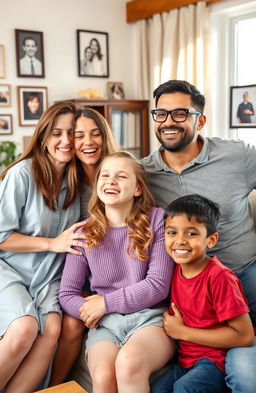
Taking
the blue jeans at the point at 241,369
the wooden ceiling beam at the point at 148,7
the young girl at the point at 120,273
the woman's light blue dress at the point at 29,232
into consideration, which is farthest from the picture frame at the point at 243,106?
the blue jeans at the point at 241,369

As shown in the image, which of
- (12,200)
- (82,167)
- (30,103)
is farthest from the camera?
(30,103)

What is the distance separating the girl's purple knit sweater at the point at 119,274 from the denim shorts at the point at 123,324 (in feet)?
0.08

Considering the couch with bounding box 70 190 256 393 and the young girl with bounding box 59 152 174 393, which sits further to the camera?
the couch with bounding box 70 190 256 393

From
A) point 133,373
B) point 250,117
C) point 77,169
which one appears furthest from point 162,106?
point 250,117

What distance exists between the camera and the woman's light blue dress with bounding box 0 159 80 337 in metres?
1.98

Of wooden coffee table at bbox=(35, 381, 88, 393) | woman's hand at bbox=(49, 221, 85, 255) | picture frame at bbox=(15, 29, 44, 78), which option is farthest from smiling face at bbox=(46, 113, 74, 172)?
picture frame at bbox=(15, 29, 44, 78)

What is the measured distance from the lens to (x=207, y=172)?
2.07 meters

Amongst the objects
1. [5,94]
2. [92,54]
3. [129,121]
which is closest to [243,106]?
[129,121]

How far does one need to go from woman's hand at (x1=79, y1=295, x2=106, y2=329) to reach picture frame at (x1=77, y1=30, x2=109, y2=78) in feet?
10.7

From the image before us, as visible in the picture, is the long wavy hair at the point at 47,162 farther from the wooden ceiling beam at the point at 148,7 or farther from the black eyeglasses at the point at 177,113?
the wooden ceiling beam at the point at 148,7

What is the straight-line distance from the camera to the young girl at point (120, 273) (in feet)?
5.52

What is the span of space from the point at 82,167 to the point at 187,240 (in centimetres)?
82

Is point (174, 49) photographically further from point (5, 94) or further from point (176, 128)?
point (176, 128)

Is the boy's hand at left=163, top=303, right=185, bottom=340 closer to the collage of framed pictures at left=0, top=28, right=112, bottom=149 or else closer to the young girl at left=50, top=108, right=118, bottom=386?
the young girl at left=50, top=108, right=118, bottom=386
